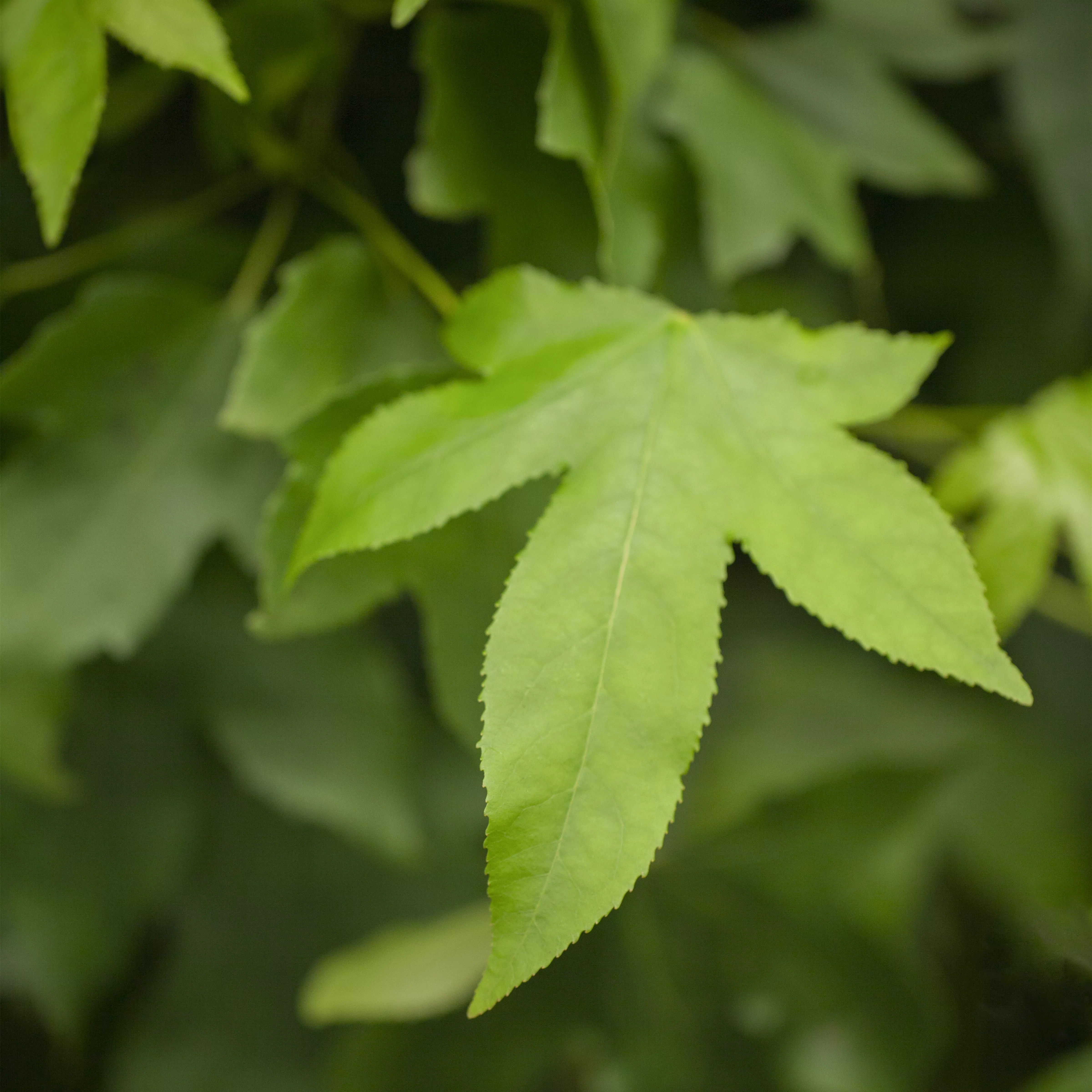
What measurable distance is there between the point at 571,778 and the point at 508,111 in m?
0.42

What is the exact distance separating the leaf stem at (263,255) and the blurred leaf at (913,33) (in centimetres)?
45

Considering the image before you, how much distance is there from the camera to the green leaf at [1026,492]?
57 centimetres

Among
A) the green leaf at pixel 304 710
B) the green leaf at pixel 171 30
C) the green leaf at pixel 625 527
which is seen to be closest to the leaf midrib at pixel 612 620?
the green leaf at pixel 625 527

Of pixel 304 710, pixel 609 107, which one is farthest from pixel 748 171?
pixel 304 710

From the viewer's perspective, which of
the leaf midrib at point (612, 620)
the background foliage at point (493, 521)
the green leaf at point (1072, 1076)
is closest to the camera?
the leaf midrib at point (612, 620)

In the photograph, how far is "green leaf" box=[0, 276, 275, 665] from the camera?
541mm

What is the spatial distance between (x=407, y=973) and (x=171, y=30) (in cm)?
57

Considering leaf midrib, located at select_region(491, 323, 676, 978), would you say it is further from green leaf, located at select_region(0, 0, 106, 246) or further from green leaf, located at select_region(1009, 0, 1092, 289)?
green leaf, located at select_region(1009, 0, 1092, 289)

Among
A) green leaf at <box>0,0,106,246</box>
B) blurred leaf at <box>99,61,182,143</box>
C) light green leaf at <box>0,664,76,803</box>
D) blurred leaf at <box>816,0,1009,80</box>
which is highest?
green leaf at <box>0,0,106,246</box>

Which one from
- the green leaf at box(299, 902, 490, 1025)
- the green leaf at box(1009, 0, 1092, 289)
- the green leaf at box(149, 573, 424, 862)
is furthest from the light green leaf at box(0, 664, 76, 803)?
the green leaf at box(1009, 0, 1092, 289)

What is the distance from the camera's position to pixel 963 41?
0.75 metres

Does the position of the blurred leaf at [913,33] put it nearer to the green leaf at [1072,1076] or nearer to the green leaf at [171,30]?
the green leaf at [171,30]

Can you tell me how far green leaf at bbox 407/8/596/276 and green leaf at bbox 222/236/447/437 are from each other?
65mm

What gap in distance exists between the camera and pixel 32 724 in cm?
59
